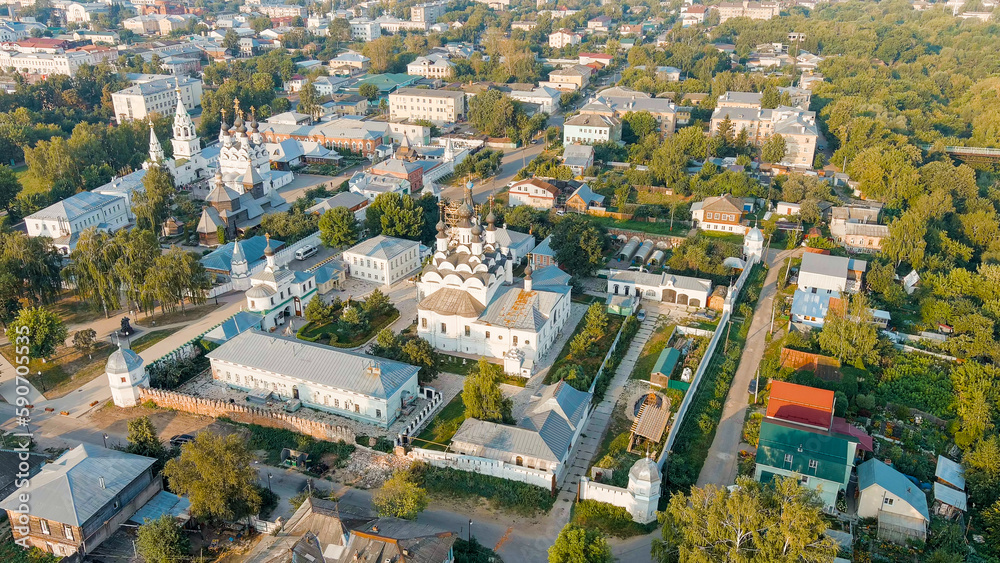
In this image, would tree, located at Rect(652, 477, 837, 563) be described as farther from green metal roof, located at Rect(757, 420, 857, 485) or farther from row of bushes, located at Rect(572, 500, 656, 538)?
green metal roof, located at Rect(757, 420, 857, 485)

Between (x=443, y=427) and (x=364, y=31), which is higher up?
(x=364, y=31)

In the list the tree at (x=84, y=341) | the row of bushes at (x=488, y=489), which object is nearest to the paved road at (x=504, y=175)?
the tree at (x=84, y=341)

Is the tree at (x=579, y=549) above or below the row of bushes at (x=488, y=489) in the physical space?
above

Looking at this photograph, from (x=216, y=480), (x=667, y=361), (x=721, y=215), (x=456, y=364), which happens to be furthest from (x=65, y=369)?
(x=721, y=215)

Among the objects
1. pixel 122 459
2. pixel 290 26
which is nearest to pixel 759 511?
pixel 122 459

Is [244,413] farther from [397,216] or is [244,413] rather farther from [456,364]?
[397,216]

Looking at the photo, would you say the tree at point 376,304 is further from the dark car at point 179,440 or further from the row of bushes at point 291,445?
the dark car at point 179,440
